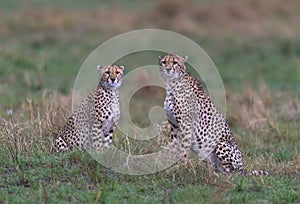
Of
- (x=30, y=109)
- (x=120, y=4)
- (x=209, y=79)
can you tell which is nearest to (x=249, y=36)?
(x=209, y=79)

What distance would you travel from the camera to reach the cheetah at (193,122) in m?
6.85

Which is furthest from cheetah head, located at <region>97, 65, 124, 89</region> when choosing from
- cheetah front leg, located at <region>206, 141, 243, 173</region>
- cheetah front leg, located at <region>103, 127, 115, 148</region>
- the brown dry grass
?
the brown dry grass

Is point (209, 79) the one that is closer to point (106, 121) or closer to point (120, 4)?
point (106, 121)

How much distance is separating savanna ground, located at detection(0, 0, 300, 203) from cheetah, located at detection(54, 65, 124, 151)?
24cm

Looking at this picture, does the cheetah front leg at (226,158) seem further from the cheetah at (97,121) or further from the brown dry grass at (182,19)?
the brown dry grass at (182,19)

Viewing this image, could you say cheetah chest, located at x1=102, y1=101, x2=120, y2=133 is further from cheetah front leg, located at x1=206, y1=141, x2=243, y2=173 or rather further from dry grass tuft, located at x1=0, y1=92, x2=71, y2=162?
cheetah front leg, located at x1=206, y1=141, x2=243, y2=173

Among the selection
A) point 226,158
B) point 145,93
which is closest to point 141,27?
point 145,93

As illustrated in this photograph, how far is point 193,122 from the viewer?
6941 millimetres

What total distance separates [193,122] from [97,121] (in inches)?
35.2

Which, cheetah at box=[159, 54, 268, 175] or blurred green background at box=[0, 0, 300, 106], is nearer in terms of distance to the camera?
cheetah at box=[159, 54, 268, 175]

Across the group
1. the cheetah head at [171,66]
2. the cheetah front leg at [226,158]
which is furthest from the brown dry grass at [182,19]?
the cheetah front leg at [226,158]

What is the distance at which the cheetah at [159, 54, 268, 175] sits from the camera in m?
6.85

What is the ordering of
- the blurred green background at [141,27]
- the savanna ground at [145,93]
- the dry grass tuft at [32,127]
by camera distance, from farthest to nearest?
the blurred green background at [141,27] < the dry grass tuft at [32,127] < the savanna ground at [145,93]

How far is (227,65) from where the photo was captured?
14180mm
